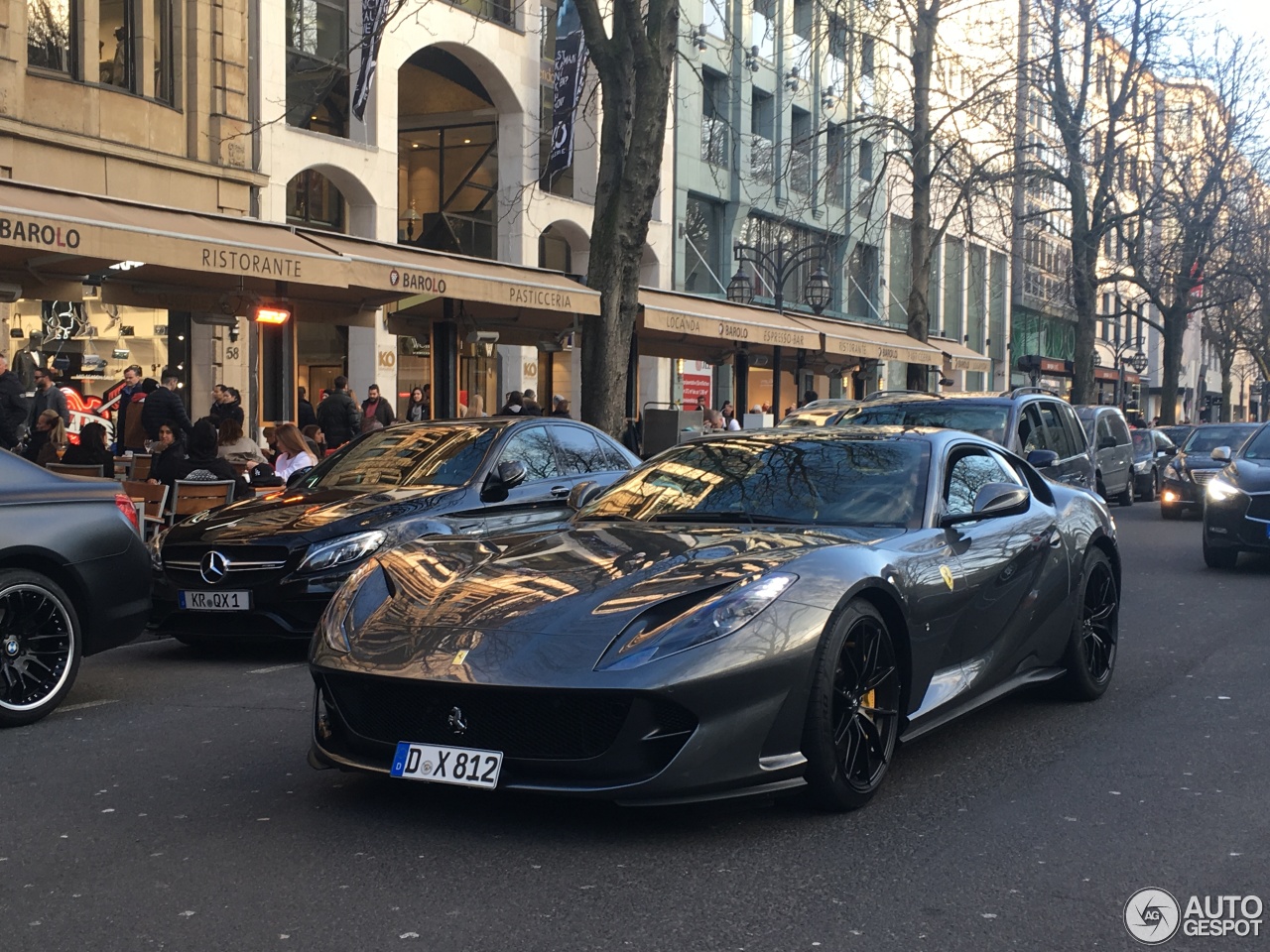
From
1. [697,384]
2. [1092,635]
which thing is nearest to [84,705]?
[1092,635]

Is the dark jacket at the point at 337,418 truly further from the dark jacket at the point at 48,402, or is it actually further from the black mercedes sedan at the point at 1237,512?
the black mercedes sedan at the point at 1237,512

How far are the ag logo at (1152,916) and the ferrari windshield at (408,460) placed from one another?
6.22 metres

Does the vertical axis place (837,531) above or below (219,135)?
below

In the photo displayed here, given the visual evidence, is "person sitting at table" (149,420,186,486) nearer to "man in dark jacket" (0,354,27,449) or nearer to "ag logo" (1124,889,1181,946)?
"man in dark jacket" (0,354,27,449)

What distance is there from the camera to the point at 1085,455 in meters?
16.0

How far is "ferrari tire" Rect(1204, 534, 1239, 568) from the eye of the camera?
1391 cm

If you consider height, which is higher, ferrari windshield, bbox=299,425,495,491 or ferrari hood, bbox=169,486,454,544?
ferrari windshield, bbox=299,425,495,491

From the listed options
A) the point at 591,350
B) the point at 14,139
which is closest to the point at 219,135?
the point at 14,139

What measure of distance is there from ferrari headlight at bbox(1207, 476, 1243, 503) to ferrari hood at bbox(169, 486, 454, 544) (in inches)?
309

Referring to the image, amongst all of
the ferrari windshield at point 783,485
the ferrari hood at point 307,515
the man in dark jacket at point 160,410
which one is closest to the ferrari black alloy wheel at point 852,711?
the ferrari windshield at point 783,485

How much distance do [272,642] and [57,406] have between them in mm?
9184

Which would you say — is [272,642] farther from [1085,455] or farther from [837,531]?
[1085,455]

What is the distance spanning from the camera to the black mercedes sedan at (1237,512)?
13.4m

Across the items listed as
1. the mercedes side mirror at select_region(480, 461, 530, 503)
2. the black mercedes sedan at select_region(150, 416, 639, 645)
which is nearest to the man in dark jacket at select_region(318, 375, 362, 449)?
the black mercedes sedan at select_region(150, 416, 639, 645)
